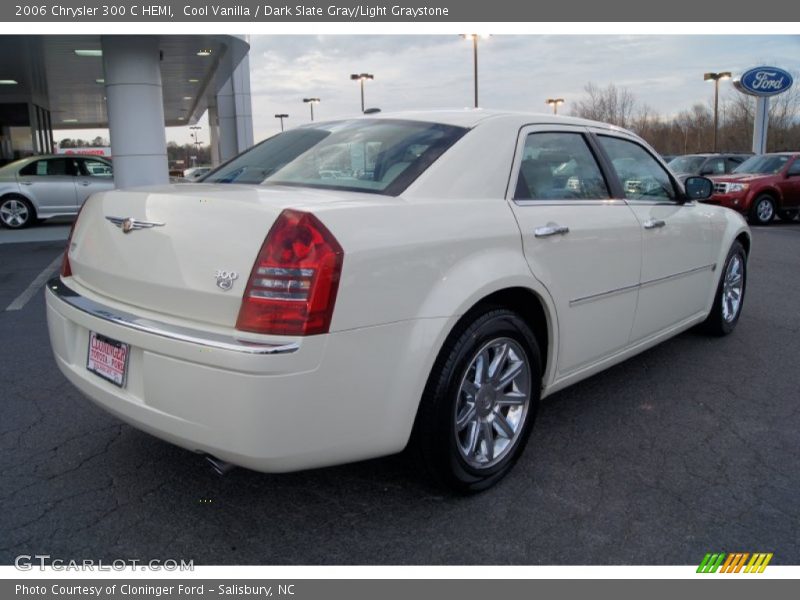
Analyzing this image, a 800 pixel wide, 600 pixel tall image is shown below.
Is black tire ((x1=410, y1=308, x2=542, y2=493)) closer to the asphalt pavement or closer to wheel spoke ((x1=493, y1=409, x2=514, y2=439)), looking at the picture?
wheel spoke ((x1=493, y1=409, x2=514, y2=439))

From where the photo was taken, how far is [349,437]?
2.43 meters

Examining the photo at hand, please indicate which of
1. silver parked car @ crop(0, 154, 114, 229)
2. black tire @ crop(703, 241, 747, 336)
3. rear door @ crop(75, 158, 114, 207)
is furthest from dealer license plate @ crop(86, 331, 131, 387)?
rear door @ crop(75, 158, 114, 207)

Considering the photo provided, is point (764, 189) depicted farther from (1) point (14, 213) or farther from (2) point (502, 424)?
(1) point (14, 213)

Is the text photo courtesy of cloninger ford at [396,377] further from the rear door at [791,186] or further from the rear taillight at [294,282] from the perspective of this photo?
the rear door at [791,186]

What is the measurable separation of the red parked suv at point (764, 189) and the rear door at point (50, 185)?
13775 millimetres

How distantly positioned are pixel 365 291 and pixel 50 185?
13.8 metres

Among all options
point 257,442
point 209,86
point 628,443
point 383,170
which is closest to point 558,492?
point 628,443

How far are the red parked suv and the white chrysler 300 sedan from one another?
42.4 feet

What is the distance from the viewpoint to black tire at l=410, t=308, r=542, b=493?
8.79ft

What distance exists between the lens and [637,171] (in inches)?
166

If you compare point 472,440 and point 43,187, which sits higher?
point 43,187

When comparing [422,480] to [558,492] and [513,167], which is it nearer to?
[558,492]

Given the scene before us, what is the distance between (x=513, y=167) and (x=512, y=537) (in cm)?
164

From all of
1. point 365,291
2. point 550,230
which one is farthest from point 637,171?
point 365,291
